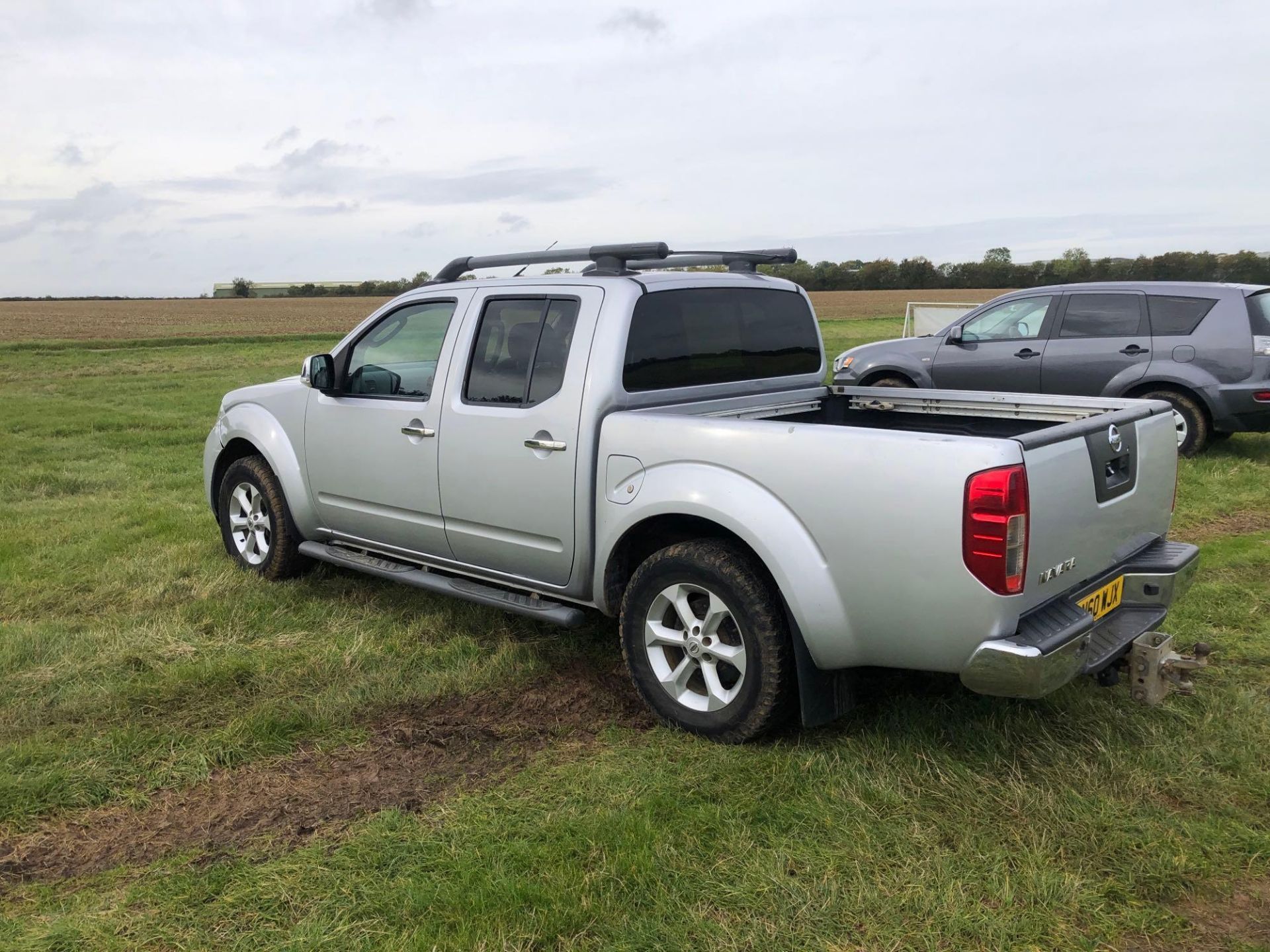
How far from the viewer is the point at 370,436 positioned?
201 inches

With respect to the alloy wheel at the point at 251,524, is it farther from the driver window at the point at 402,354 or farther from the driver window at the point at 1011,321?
A: the driver window at the point at 1011,321

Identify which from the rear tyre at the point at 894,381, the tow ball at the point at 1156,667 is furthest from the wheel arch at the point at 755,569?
the rear tyre at the point at 894,381

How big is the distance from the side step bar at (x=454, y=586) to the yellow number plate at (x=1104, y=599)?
1.96 meters

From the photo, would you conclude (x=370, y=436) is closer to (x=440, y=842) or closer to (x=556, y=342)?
(x=556, y=342)

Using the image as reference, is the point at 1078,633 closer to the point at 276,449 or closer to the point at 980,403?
the point at 980,403

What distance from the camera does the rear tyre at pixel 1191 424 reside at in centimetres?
928

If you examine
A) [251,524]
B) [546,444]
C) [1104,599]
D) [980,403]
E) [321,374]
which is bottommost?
[251,524]

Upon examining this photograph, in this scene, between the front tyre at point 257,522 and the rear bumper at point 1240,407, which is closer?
the front tyre at point 257,522

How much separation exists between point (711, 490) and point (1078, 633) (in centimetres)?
130

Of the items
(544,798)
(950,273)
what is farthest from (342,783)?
(950,273)

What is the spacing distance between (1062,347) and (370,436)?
7489 millimetres

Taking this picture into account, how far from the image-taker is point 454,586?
473 cm

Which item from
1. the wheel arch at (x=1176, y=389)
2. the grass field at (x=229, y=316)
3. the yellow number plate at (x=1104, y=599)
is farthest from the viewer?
the grass field at (x=229, y=316)

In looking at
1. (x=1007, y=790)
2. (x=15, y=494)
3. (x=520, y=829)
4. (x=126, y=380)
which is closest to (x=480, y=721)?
(x=520, y=829)
